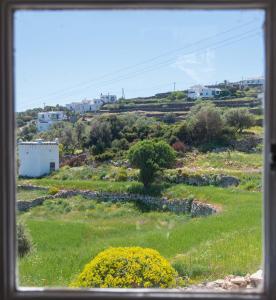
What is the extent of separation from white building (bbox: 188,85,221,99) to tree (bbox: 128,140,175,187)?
0.38 meters

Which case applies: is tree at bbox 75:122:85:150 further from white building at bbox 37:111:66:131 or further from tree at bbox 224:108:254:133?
tree at bbox 224:108:254:133

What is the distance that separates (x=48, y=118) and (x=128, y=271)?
96cm

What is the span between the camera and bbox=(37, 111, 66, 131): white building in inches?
112

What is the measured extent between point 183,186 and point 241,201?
45 cm

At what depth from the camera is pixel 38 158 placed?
2.57 m

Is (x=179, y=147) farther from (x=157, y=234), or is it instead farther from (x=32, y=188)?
(x=32, y=188)

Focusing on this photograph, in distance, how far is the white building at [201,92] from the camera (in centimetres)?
329

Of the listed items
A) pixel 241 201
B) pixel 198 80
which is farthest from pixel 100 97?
pixel 241 201

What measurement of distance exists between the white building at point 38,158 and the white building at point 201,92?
0.98 metres

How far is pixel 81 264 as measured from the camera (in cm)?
361

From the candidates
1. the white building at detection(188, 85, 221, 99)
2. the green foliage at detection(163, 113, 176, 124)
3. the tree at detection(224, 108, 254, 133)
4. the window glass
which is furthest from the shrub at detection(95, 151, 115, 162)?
the tree at detection(224, 108, 254, 133)
